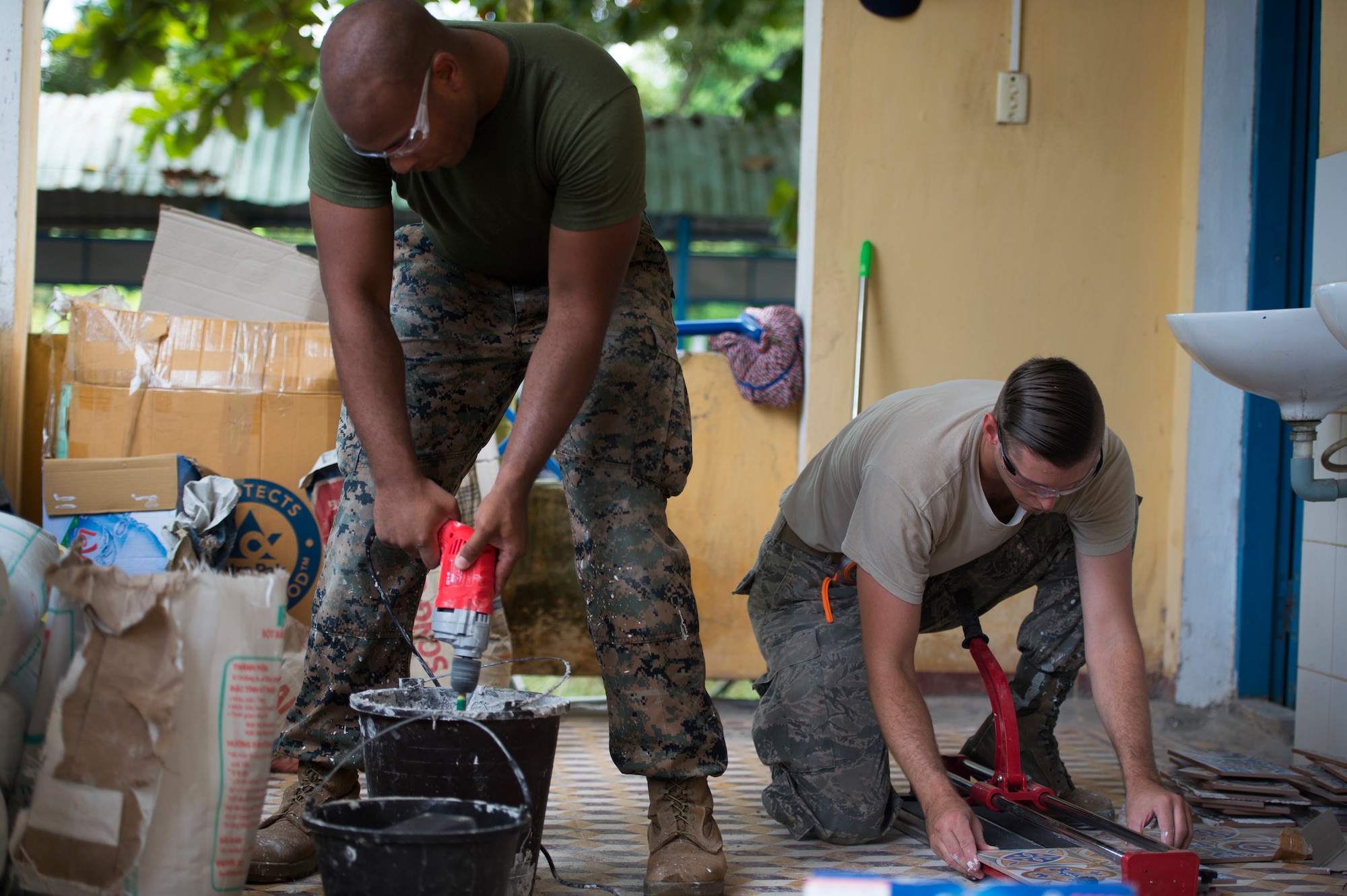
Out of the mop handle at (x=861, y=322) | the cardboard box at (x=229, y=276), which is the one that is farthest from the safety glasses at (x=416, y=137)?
the mop handle at (x=861, y=322)

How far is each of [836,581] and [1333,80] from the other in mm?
1792

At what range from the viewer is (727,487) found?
148 inches

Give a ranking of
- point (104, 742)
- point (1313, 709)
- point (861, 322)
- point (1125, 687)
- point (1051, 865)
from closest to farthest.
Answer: point (104, 742) → point (1051, 865) → point (1125, 687) → point (1313, 709) → point (861, 322)

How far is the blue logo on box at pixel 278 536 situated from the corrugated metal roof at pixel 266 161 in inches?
181

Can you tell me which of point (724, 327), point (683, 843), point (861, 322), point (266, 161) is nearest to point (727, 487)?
point (724, 327)

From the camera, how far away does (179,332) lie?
10.4 feet

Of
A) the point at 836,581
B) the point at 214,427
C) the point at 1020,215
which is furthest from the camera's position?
the point at 1020,215

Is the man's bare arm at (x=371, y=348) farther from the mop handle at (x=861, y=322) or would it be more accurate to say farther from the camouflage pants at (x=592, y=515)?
the mop handle at (x=861, y=322)

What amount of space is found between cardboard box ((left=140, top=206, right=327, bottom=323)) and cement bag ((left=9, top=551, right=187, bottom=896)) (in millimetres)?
1956

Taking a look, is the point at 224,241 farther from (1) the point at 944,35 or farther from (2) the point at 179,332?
(1) the point at 944,35

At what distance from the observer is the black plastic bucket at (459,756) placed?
1.58 m

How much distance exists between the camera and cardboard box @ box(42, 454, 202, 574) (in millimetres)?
2865

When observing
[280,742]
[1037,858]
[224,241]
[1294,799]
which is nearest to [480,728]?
[280,742]

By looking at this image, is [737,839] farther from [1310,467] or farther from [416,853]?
[1310,467]
